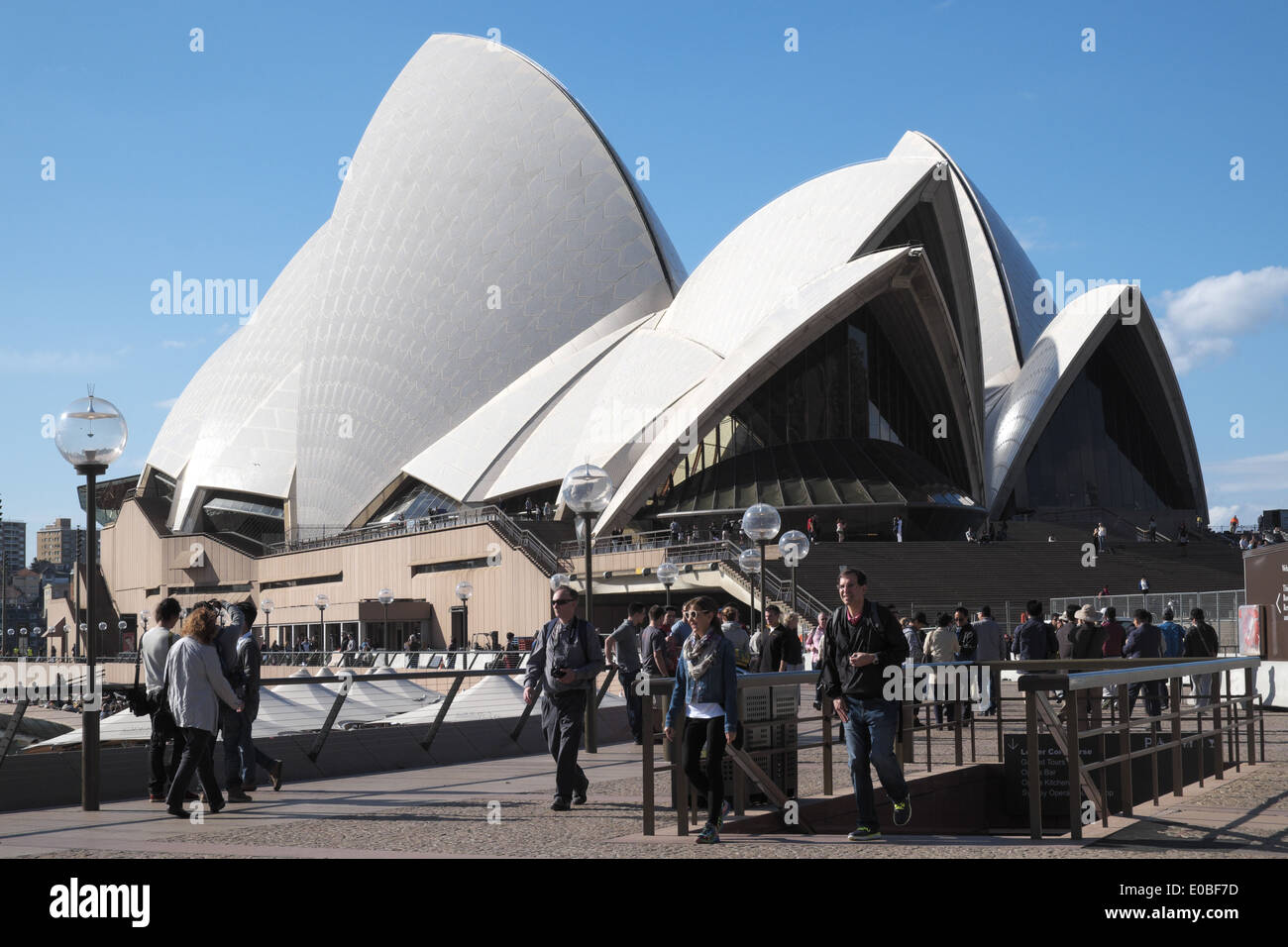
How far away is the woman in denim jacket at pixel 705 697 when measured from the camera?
6.76 m

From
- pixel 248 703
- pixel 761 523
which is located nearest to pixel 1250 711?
pixel 761 523

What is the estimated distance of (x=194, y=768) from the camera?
8.28 meters

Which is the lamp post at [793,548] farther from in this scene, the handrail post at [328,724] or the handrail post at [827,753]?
the handrail post at [827,753]

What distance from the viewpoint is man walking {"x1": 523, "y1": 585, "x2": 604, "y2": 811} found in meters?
8.32

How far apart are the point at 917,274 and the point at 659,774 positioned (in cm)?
3127

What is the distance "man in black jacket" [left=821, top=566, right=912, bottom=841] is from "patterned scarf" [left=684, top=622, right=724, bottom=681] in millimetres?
585

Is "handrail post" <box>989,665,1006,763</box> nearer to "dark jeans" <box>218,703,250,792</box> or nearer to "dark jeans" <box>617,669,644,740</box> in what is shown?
"dark jeans" <box>617,669,644,740</box>

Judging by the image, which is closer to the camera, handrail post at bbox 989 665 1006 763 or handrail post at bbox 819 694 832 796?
handrail post at bbox 819 694 832 796

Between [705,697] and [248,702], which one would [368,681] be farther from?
[705,697]

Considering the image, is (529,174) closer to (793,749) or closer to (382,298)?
(382,298)

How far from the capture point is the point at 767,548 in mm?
32719

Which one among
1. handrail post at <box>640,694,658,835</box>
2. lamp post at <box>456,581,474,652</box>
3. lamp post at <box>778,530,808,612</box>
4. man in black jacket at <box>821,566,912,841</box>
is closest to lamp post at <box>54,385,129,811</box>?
handrail post at <box>640,694,658,835</box>
